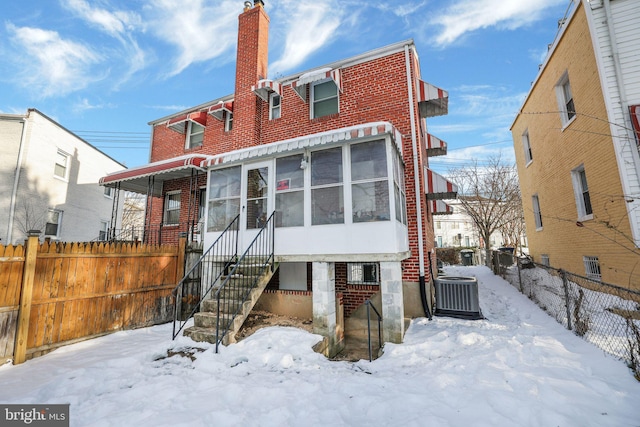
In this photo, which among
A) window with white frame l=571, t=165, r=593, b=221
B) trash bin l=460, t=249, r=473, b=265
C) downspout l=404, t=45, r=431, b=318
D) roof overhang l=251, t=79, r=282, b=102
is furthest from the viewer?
trash bin l=460, t=249, r=473, b=265

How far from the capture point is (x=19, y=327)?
15.5ft

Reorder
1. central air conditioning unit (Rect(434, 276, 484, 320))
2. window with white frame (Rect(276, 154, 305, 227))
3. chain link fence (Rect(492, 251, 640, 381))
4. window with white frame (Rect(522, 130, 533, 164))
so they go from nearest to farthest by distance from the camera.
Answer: chain link fence (Rect(492, 251, 640, 381)), window with white frame (Rect(276, 154, 305, 227)), central air conditioning unit (Rect(434, 276, 484, 320)), window with white frame (Rect(522, 130, 533, 164))

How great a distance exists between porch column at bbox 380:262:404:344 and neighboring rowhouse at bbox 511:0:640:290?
3.45m

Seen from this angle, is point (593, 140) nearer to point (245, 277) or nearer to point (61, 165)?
point (245, 277)

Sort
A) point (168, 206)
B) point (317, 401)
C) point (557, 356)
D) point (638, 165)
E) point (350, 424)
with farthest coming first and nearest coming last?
point (168, 206), point (638, 165), point (557, 356), point (317, 401), point (350, 424)

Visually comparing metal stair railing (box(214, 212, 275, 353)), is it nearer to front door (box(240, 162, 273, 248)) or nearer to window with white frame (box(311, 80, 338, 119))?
front door (box(240, 162, 273, 248))

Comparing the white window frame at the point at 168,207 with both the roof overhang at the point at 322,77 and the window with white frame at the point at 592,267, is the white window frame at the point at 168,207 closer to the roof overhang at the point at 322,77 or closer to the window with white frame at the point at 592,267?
the roof overhang at the point at 322,77

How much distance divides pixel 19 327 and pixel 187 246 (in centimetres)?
396

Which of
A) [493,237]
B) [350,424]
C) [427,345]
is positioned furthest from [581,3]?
[493,237]

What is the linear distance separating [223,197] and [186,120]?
18.7 ft

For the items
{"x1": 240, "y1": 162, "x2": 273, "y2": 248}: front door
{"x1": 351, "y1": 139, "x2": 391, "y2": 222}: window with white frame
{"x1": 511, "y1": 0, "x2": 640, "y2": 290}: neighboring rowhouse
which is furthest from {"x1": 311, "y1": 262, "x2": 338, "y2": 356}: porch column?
{"x1": 511, "y1": 0, "x2": 640, "y2": 290}: neighboring rowhouse

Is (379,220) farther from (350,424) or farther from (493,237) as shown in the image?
(493,237)

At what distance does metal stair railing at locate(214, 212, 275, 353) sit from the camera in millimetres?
5656

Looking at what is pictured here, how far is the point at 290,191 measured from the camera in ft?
22.5
